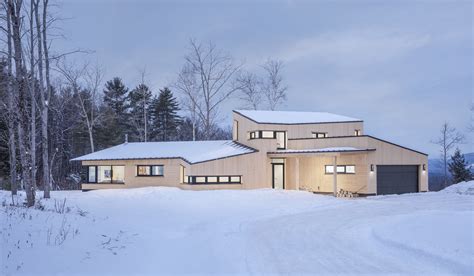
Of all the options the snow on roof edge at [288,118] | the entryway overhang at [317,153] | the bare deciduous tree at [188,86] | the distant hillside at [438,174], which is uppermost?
the bare deciduous tree at [188,86]

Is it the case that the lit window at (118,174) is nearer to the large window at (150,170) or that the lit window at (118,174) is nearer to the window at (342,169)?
the large window at (150,170)

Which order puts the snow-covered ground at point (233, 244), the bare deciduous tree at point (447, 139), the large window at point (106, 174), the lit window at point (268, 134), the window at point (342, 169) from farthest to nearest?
the bare deciduous tree at point (447, 139)
the large window at point (106, 174)
the lit window at point (268, 134)
the window at point (342, 169)
the snow-covered ground at point (233, 244)

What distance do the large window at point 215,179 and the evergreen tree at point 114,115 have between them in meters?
16.3

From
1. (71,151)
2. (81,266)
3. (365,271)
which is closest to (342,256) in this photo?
(365,271)

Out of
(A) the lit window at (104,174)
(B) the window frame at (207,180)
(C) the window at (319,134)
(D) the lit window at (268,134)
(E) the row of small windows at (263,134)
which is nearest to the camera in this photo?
(B) the window frame at (207,180)

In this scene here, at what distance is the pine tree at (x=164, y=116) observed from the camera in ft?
155

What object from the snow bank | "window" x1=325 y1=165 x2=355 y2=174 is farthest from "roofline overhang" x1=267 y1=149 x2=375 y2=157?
the snow bank

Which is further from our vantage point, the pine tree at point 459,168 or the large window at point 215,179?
the pine tree at point 459,168

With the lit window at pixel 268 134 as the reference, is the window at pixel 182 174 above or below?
below

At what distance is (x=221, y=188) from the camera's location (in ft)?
87.2

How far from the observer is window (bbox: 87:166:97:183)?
99.8ft

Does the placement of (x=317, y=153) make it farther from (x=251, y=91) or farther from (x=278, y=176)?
(x=251, y=91)

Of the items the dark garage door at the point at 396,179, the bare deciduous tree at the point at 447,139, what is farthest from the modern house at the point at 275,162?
the bare deciduous tree at the point at 447,139

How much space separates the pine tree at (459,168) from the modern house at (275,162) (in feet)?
51.3
